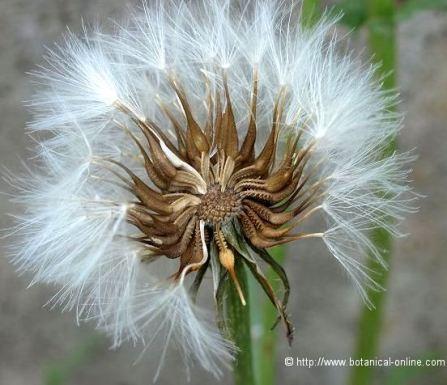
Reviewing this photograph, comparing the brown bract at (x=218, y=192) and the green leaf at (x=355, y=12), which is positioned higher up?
the green leaf at (x=355, y=12)

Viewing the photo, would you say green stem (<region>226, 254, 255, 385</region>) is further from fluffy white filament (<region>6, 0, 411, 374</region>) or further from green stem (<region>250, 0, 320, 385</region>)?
green stem (<region>250, 0, 320, 385</region>)

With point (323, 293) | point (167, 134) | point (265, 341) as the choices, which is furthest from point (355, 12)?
point (323, 293)

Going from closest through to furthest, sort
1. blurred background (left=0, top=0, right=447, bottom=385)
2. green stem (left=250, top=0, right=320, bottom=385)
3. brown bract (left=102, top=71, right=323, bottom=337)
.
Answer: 1. brown bract (left=102, top=71, right=323, bottom=337)
2. green stem (left=250, top=0, right=320, bottom=385)
3. blurred background (left=0, top=0, right=447, bottom=385)

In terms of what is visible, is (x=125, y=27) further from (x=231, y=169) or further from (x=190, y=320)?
(x=190, y=320)

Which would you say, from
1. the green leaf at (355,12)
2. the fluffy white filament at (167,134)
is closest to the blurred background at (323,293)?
the green leaf at (355,12)

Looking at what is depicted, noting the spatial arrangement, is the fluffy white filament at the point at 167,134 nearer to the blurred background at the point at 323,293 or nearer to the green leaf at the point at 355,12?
the green leaf at the point at 355,12

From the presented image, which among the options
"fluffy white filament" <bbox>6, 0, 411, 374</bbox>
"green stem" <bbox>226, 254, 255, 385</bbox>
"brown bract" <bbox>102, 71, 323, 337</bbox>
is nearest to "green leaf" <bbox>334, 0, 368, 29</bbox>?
"fluffy white filament" <bbox>6, 0, 411, 374</bbox>

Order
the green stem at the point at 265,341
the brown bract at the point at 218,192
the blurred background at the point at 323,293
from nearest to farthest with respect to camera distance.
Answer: the brown bract at the point at 218,192
the green stem at the point at 265,341
the blurred background at the point at 323,293
